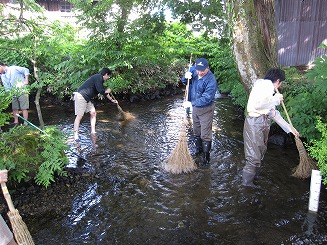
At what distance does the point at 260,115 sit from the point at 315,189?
136cm

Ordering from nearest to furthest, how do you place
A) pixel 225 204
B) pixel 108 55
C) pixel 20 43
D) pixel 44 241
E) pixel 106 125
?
1. pixel 44 241
2. pixel 225 204
3. pixel 20 43
4. pixel 106 125
5. pixel 108 55

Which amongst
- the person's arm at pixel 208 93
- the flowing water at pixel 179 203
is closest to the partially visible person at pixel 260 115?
the flowing water at pixel 179 203

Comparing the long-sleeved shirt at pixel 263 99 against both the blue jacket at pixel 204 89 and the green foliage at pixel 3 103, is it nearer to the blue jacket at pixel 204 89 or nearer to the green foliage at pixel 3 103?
the blue jacket at pixel 204 89

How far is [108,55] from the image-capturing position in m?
11.0

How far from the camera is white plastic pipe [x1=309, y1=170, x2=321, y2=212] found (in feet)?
13.7

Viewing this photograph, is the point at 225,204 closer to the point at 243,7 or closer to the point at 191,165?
the point at 191,165

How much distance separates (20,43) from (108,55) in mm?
4965

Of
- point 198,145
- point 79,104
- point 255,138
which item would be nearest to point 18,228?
point 255,138

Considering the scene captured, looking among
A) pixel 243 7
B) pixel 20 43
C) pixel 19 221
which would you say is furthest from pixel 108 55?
pixel 19 221

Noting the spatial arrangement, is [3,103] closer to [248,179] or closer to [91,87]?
[91,87]

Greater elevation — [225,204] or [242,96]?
[242,96]

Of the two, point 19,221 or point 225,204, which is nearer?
point 19,221

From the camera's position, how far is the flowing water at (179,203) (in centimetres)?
402

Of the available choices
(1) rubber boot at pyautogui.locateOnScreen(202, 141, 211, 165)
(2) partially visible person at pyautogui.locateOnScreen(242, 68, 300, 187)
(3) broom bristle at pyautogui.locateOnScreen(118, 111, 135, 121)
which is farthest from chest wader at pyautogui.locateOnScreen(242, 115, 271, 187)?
(3) broom bristle at pyautogui.locateOnScreen(118, 111, 135, 121)
